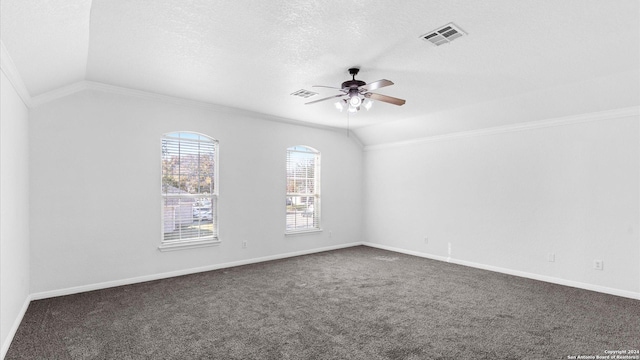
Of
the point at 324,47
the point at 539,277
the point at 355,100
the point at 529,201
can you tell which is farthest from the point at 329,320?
the point at 529,201

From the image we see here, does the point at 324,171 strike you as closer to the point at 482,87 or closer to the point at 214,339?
the point at 482,87

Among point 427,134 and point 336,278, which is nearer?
point 336,278

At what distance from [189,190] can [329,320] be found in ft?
10.1

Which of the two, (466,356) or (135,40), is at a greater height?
(135,40)

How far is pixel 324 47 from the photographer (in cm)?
302

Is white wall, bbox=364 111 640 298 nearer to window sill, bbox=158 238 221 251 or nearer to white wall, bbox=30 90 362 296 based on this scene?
white wall, bbox=30 90 362 296

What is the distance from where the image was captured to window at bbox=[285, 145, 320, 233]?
251 inches

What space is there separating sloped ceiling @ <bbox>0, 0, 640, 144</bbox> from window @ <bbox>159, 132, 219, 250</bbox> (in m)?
0.82

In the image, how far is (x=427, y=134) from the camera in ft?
A: 20.4

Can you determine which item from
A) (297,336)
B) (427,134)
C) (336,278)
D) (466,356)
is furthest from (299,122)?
(466,356)

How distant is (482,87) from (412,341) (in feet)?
10.6

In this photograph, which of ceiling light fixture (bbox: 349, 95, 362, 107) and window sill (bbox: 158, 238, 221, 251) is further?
window sill (bbox: 158, 238, 221, 251)

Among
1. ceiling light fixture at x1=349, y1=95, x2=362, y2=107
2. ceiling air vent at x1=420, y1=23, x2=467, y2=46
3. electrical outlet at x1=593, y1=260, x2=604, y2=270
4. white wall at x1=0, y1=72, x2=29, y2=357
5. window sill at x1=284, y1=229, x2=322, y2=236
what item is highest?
ceiling air vent at x1=420, y1=23, x2=467, y2=46

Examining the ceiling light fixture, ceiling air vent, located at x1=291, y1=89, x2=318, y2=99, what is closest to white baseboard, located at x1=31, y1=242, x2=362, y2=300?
ceiling air vent, located at x1=291, y1=89, x2=318, y2=99
